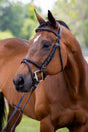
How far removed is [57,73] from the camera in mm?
2920

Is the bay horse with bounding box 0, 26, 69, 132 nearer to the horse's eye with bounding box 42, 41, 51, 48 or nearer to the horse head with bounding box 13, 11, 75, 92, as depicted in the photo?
the horse head with bounding box 13, 11, 75, 92

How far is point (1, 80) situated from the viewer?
14.9 ft

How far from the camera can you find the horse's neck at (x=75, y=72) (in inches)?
121

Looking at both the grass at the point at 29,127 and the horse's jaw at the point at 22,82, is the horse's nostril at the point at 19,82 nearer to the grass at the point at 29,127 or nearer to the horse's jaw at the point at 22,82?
the horse's jaw at the point at 22,82

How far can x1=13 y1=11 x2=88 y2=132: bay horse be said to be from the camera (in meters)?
2.77

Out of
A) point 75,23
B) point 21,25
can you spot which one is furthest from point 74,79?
point 21,25

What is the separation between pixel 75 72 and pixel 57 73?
0.29m

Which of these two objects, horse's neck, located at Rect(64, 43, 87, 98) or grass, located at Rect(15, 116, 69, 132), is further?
grass, located at Rect(15, 116, 69, 132)

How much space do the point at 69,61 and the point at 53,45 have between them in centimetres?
32

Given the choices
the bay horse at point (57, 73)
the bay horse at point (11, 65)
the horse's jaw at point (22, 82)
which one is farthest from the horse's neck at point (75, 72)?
the bay horse at point (11, 65)

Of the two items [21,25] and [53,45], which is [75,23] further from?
[53,45]

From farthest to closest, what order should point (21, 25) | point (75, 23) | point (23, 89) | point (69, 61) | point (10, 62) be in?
point (21, 25), point (75, 23), point (10, 62), point (69, 61), point (23, 89)

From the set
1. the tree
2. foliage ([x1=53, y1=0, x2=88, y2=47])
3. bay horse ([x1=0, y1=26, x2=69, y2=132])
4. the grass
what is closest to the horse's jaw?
bay horse ([x1=0, y1=26, x2=69, y2=132])

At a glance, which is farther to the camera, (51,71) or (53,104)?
(53,104)
